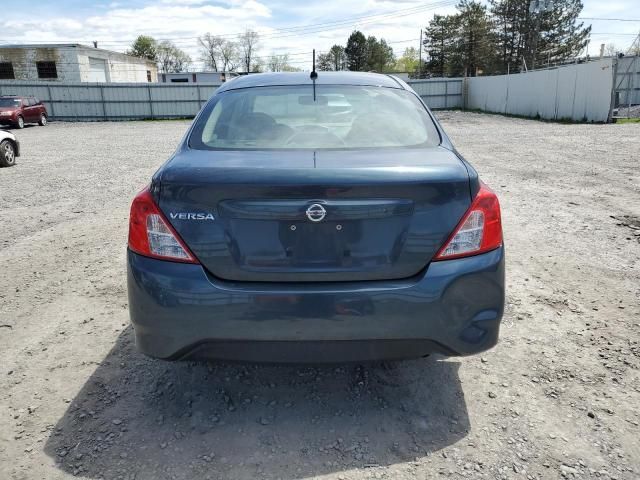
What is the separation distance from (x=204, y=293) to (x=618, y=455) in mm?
1931

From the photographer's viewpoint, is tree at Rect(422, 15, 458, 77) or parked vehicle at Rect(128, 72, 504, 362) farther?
tree at Rect(422, 15, 458, 77)

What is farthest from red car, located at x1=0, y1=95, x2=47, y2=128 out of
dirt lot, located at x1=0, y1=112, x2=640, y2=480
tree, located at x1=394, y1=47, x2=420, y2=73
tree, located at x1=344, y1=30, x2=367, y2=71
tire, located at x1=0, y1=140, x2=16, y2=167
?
tree, located at x1=394, y1=47, x2=420, y2=73

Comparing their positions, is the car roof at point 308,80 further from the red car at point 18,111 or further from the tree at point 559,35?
the tree at point 559,35

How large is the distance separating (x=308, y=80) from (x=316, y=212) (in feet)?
5.13

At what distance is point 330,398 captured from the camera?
270cm

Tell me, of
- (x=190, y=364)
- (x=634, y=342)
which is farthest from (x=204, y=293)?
(x=634, y=342)

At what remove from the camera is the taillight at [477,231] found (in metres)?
2.22

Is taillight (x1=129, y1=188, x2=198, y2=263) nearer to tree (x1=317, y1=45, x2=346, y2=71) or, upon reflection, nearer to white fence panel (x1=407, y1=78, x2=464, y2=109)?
white fence panel (x1=407, y1=78, x2=464, y2=109)

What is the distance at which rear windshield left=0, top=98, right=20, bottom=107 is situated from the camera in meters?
25.2

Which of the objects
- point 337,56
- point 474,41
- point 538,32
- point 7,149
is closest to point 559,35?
point 538,32

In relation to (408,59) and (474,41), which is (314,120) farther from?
(408,59)

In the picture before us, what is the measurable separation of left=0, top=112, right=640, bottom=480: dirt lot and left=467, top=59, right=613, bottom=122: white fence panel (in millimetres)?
18777

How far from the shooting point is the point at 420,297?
217 centimetres

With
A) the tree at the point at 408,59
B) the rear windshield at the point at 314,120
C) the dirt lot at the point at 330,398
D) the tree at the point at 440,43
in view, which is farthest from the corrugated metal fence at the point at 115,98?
the tree at the point at 408,59
